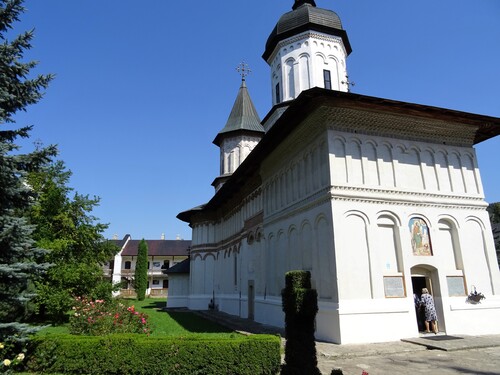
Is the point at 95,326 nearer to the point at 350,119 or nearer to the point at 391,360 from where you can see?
the point at 391,360

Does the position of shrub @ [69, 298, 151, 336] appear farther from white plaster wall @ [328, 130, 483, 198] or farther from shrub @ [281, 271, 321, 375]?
white plaster wall @ [328, 130, 483, 198]

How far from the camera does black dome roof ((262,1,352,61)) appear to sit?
19.8 m

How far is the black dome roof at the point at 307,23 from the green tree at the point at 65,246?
13821 mm

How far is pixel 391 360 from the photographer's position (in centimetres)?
789

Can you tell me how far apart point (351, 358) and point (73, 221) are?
1395 cm

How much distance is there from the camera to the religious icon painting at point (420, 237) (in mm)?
11062

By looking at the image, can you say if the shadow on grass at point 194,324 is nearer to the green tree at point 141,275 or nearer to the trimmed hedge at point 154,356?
the trimmed hedge at point 154,356

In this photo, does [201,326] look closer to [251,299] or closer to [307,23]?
[251,299]

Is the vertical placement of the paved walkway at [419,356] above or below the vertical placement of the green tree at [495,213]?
below

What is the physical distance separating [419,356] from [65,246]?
13.7m

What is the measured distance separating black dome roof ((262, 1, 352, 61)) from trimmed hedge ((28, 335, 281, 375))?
58.0 feet

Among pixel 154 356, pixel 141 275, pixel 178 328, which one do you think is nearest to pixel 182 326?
pixel 178 328

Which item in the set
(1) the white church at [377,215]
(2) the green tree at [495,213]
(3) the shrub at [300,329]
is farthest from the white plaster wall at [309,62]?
(2) the green tree at [495,213]

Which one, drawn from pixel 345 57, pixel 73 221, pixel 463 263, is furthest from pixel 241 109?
pixel 463 263
